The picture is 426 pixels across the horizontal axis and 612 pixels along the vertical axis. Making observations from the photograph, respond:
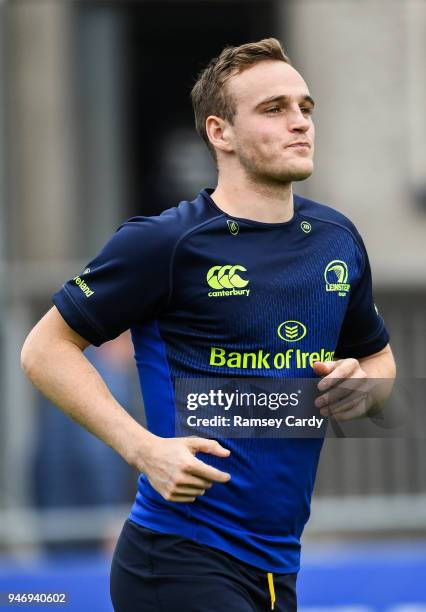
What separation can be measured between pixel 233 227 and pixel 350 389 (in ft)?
2.02

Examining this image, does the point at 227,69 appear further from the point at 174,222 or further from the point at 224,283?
the point at 224,283

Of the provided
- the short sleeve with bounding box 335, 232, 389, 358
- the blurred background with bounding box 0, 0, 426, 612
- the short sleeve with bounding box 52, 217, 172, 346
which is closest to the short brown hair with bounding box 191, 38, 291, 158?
the short sleeve with bounding box 52, 217, 172, 346

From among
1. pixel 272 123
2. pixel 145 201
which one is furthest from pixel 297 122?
pixel 145 201

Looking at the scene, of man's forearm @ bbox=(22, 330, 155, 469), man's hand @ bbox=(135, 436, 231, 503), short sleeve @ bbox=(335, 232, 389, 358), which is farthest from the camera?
short sleeve @ bbox=(335, 232, 389, 358)

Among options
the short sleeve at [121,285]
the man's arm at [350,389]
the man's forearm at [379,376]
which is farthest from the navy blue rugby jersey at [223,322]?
the man's forearm at [379,376]

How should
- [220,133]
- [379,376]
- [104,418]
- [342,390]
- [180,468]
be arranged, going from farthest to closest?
[379,376]
[220,133]
[342,390]
[104,418]
[180,468]

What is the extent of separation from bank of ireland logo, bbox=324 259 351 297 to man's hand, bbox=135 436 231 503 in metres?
0.70

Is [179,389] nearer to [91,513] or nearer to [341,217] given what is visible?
[341,217]

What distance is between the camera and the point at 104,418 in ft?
13.8

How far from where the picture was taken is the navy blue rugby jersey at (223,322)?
430 centimetres

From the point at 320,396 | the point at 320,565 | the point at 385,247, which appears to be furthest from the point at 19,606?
the point at 385,247

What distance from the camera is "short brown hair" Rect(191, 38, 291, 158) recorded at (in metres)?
4.47

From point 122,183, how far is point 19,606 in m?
6.43

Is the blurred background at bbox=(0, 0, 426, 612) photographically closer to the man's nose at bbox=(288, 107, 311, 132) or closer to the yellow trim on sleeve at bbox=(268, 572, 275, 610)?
the yellow trim on sleeve at bbox=(268, 572, 275, 610)
